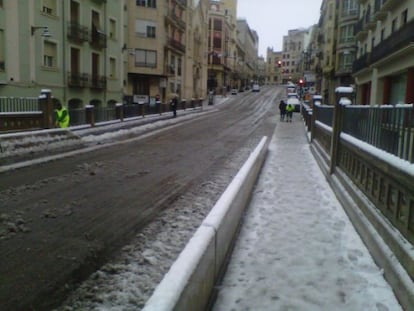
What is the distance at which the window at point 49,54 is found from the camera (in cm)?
2694

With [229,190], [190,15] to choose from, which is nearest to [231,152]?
[229,190]

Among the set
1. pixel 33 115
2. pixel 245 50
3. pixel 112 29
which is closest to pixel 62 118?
Answer: pixel 33 115

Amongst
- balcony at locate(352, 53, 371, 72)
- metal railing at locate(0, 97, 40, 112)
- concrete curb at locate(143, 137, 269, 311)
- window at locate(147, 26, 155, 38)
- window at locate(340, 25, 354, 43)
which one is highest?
window at locate(340, 25, 354, 43)

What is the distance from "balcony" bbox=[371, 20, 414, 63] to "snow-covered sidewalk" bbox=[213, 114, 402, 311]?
55.5ft

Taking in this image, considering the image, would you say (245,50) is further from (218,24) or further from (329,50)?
(329,50)

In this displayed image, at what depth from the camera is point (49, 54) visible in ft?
89.7

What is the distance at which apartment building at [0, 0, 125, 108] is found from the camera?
23828 millimetres

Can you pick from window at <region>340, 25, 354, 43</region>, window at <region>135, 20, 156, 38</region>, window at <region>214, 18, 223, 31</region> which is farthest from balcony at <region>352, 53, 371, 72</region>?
window at <region>214, 18, 223, 31</region>

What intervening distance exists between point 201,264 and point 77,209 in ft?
11.5

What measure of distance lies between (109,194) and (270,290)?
→ 14.1 feet

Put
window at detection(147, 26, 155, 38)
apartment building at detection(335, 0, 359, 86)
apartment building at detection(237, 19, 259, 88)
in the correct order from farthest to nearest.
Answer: apartment building at detection(237, 19, 259, 88) < apartment building at detection(335, 0, 359, 86) < window at detection(147, 26, 155, 38)

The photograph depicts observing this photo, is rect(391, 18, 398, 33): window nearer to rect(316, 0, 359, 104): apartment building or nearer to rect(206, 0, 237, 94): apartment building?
rect(316, 0, 359, 104): apartment building

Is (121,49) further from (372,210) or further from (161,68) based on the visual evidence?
(372,210)

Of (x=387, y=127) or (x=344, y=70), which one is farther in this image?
(x=344, y=70)
